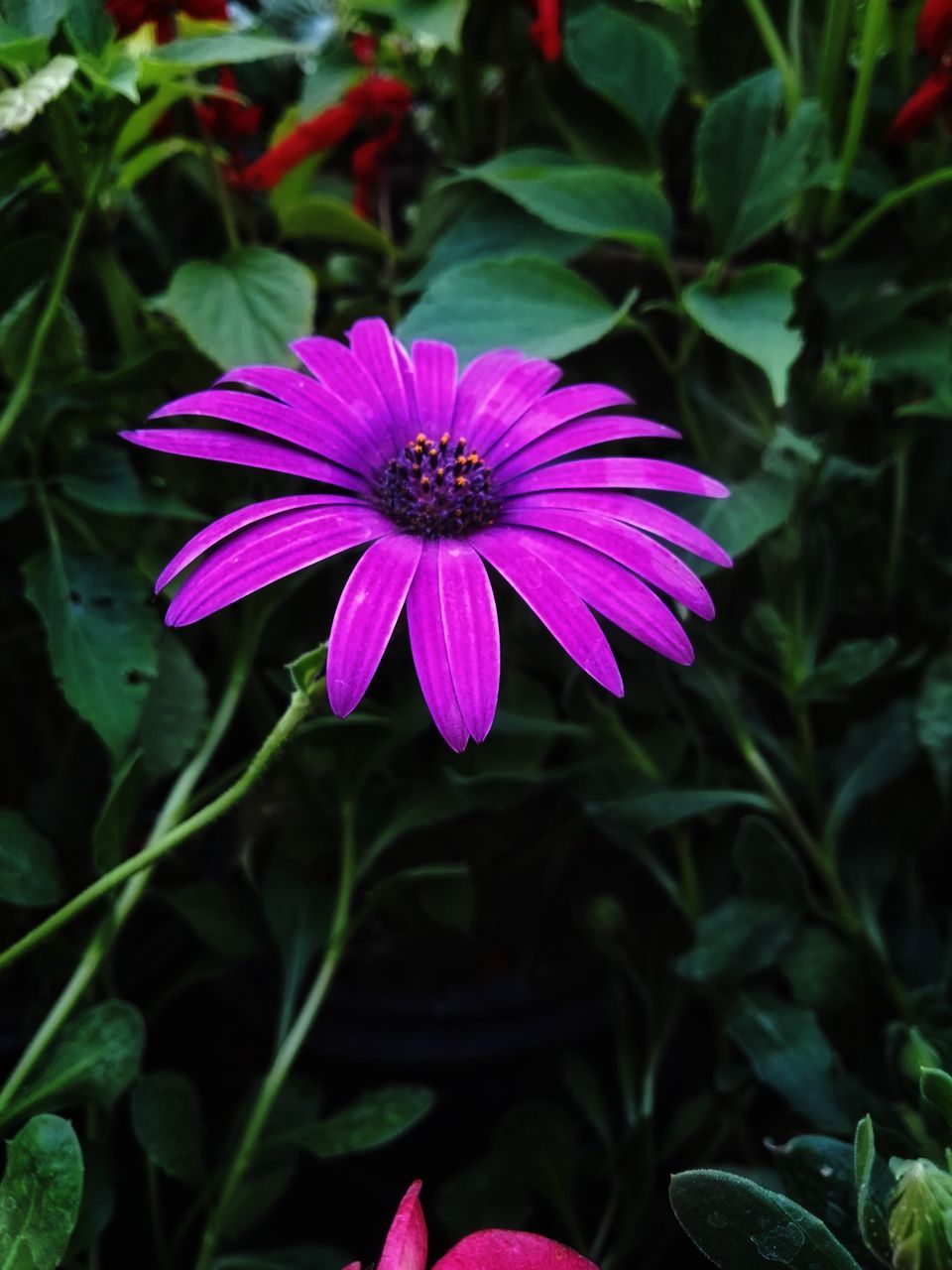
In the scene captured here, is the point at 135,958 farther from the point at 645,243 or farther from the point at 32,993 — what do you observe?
the point at 645,243

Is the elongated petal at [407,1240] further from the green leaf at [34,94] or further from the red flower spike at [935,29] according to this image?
the red flower spike at [935,29]

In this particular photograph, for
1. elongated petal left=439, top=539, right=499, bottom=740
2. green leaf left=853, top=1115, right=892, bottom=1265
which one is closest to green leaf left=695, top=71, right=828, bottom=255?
elongated petal left=439, top=539, right=499, bottom=740

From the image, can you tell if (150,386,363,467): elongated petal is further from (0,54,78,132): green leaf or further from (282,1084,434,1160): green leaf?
(282,1084,434,1160): green leaf

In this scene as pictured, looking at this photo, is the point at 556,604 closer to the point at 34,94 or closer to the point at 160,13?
the point at 34,94

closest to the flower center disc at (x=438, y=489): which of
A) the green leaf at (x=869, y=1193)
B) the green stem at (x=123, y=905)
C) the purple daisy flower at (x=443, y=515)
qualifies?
the purple daisy flower at (x=443, y=515)

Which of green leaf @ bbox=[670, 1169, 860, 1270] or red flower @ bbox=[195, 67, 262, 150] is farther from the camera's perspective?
red flower @ bbox=[195, 67, 262, 150]

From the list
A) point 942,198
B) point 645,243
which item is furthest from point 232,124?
point 942,198
